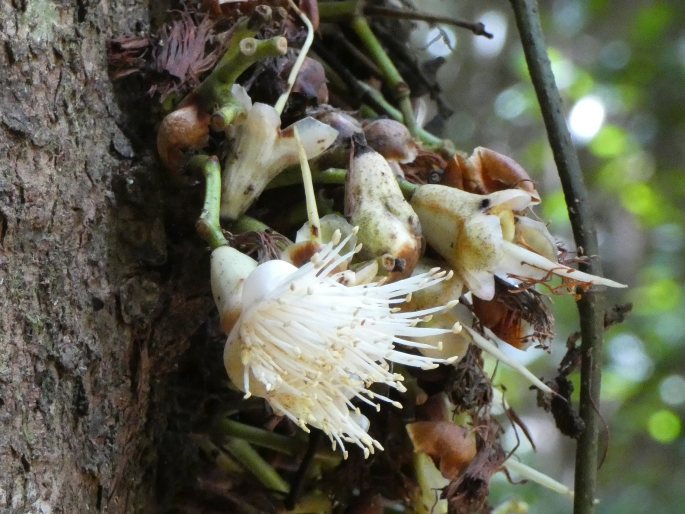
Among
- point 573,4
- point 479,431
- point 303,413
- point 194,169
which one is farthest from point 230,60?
point 573,4

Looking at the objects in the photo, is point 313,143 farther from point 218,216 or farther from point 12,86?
point 12,86

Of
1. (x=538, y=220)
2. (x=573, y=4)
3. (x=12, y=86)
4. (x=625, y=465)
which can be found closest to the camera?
(x=12, y=86)

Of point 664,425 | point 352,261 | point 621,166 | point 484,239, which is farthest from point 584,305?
point 621,166

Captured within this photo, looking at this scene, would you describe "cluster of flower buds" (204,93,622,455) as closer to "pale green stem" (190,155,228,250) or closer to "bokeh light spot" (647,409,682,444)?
"pale green stem" (190,155,228,250)

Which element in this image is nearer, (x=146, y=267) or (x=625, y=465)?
(x=146, y=267)

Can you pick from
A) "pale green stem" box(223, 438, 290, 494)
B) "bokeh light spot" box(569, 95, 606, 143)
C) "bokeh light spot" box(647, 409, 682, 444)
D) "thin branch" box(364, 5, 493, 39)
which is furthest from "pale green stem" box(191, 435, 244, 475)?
"bokeh light spot" box(569, 95, 606, 143)
